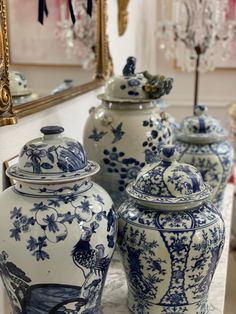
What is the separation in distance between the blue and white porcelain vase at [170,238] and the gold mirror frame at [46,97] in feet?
0.96

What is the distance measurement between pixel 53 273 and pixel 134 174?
0.42 meters

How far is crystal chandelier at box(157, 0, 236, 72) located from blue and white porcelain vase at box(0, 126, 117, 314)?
61.0 inches

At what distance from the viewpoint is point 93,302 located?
0.91 metres

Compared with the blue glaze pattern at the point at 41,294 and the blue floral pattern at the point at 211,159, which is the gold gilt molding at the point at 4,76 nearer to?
the blue glaze pattern at the point at 41,294

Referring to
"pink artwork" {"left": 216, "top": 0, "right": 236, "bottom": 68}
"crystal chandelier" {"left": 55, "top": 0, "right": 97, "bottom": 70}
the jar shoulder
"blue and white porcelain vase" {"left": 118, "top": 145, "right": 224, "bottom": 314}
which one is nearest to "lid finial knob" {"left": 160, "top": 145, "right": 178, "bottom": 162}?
"blue and white porcelain vase" {"left": 118, "top": 145, "right": 224, "bottom": 314}

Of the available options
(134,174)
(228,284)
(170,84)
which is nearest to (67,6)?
(170,84)

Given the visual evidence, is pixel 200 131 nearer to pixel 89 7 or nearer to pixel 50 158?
pixel 89 7

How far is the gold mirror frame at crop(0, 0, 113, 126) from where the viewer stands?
94cm

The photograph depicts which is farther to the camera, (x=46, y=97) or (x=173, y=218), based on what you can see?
(x=46, y=97)

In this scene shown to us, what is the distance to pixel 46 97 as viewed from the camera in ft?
4.04

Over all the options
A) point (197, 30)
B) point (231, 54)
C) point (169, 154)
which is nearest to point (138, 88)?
point (169, 154)

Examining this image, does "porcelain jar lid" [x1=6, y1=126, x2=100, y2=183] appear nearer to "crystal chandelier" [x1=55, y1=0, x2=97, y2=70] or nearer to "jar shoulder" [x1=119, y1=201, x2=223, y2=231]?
"jar shoulder" [x1=119, y1=201, x2=223, y2=231]

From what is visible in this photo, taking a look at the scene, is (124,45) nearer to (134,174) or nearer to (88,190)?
(134,174)

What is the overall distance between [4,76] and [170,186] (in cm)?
38
